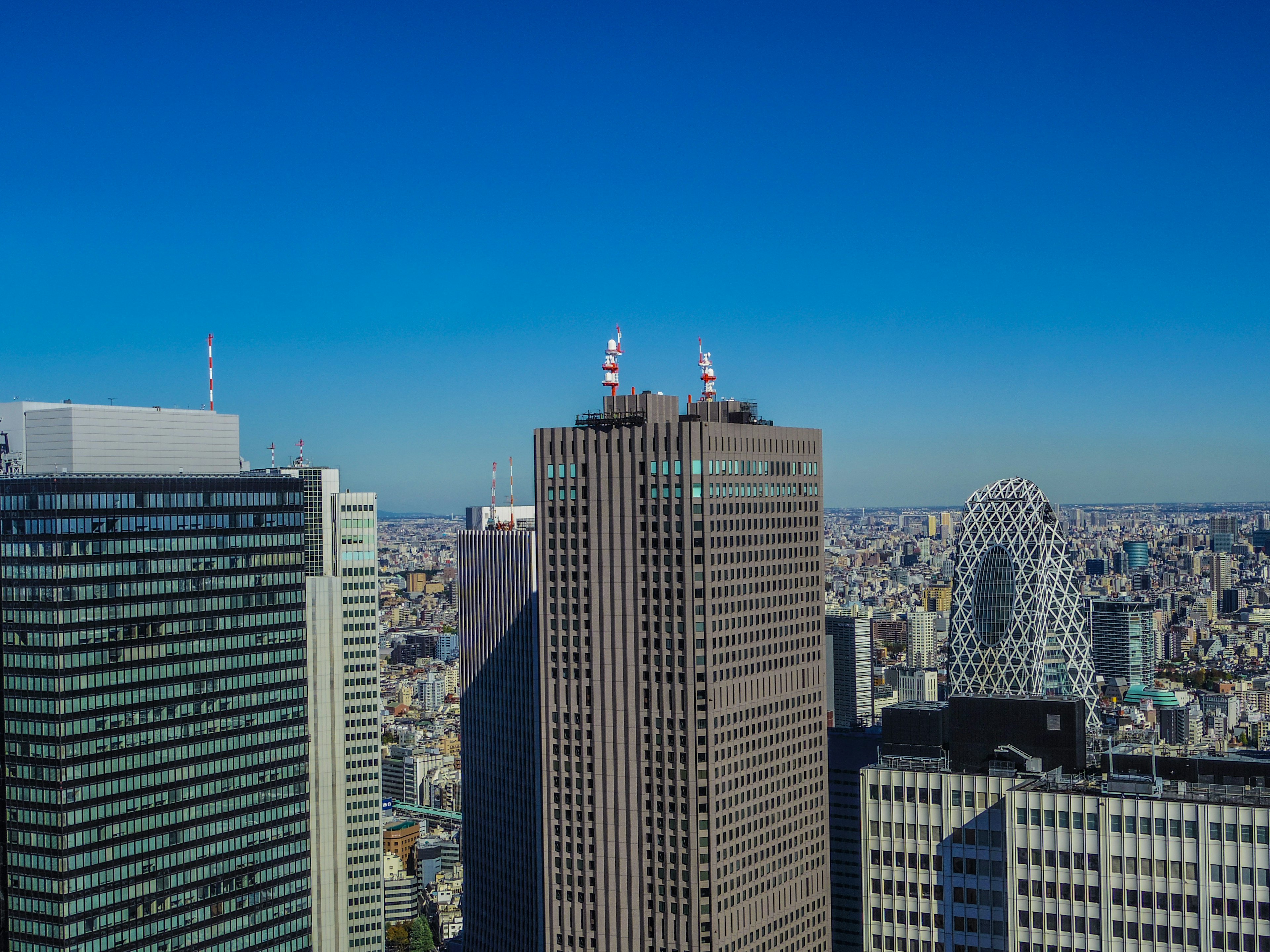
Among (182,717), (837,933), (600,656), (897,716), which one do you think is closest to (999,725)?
(897,716)

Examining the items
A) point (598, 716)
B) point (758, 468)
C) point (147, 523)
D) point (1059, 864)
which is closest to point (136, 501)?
point (147, 523)

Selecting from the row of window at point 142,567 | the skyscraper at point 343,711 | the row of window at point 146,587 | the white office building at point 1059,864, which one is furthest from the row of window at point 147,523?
the white office building at point 1059,864

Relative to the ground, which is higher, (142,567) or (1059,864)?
(142,567)

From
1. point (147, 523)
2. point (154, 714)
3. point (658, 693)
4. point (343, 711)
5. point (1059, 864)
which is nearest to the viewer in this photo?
point (1059, 864)

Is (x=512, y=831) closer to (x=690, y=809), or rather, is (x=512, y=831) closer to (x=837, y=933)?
(x=837, y=933)

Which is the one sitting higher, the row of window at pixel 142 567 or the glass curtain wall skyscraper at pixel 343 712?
the row of window at pixel 142 567

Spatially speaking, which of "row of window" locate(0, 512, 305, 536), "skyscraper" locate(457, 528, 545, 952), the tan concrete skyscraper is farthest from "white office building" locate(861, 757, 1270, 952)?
"skyscraper" locate(457, 528, 545, 952)

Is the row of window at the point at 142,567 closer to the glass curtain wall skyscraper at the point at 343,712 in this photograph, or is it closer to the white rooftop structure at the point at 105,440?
the white rooftop structure at the point at 105,440

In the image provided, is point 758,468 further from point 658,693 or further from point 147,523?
point 147,523
